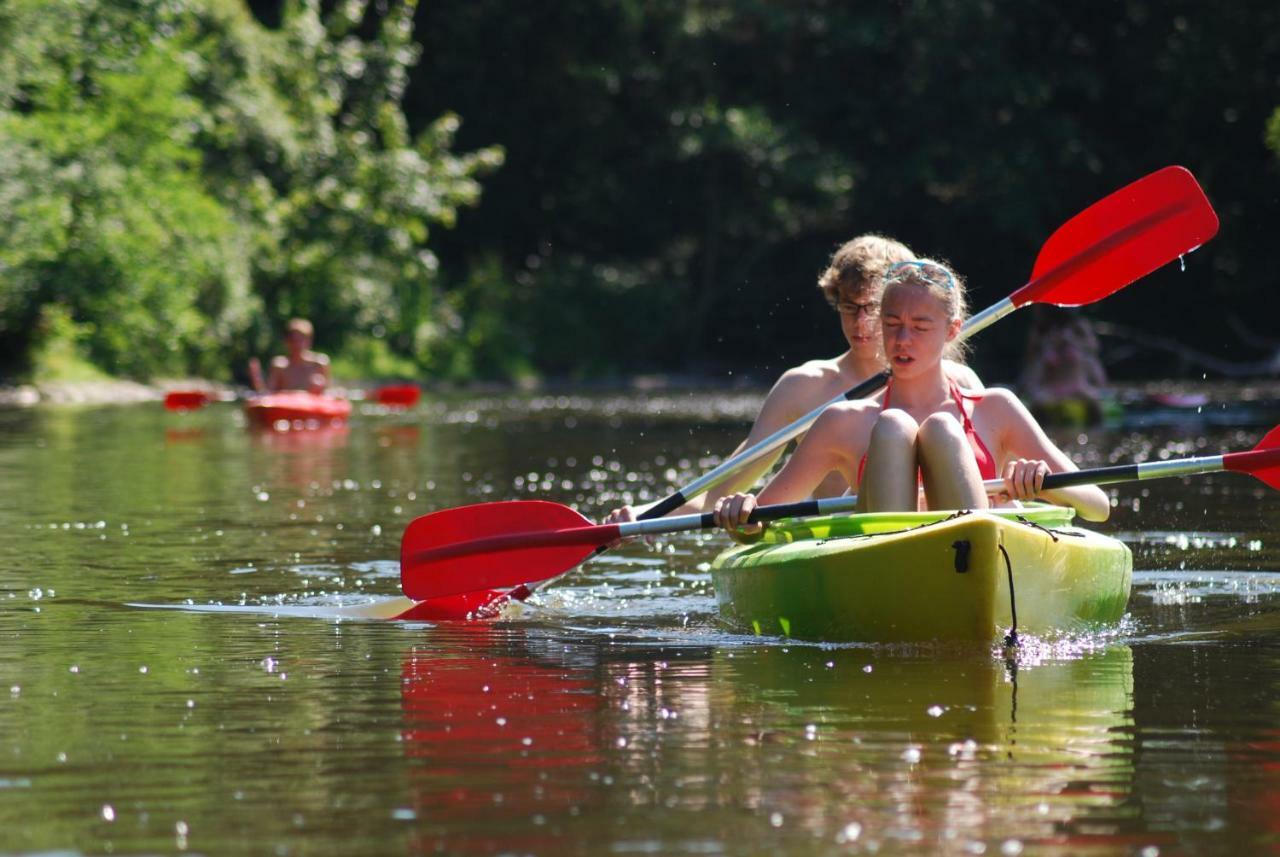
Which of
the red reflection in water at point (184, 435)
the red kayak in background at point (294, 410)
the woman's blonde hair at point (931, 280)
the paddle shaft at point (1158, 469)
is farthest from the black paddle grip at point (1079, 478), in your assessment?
the red kayak in background at point (294, 410)

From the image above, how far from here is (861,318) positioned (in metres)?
6.91

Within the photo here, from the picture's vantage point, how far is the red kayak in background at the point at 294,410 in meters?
18.8

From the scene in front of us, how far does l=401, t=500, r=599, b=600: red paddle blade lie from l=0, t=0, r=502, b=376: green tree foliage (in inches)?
656

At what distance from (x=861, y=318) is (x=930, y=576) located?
1439 mm

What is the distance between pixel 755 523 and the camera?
21.1ft

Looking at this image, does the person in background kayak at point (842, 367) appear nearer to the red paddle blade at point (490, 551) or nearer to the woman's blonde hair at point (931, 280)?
the red paddle blade at point (490, 551)

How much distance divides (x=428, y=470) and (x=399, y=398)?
7460 millimetres

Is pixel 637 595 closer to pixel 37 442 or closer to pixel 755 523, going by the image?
pixel 755 523

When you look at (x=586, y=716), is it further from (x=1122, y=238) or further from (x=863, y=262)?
(x=1122, y=238)

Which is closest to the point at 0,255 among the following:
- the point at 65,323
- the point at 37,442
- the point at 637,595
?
the point at 65,323

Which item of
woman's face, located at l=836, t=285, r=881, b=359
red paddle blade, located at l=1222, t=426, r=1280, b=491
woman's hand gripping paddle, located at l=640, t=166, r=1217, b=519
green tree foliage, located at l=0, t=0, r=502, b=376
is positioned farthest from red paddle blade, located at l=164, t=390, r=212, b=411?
red paddle blade, located at l=1222, t=426, r=1280, b=491

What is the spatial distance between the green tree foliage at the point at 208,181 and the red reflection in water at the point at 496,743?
59.3 ft

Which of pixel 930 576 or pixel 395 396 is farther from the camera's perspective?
pixel 395 396

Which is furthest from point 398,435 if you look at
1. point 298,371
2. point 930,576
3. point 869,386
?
point 930,576
